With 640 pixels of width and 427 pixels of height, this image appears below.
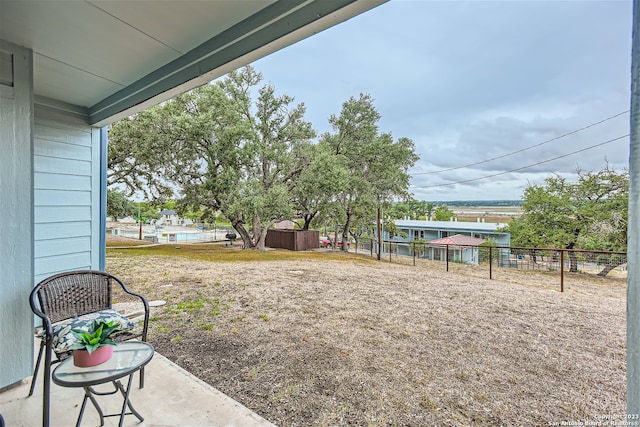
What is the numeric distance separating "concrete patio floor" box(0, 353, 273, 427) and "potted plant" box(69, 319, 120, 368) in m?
0.40

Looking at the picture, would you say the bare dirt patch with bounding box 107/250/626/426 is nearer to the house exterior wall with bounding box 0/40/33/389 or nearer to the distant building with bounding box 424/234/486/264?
the house exterior wall with bounding box 0/40/33/389

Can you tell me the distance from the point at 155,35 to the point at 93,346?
1.57 metres

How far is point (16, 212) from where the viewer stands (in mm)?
1561

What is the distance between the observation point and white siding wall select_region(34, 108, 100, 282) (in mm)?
2418

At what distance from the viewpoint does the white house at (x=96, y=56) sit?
131cm

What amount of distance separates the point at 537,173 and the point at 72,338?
12.3 m

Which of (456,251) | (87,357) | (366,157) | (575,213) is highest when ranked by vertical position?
(366,157)

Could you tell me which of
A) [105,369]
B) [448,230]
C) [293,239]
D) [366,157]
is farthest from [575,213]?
[105,369]

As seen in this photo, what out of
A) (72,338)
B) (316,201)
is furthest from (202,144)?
(72,338)

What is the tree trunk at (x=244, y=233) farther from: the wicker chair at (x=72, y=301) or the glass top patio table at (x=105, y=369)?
the glass top patio table at (x=105, y=369)

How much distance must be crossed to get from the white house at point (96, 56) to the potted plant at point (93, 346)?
0.79m

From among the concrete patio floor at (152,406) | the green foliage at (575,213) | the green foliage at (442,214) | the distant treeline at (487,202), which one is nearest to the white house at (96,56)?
the concrete patio floor at (152,406)

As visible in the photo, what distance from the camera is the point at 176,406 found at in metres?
1.46

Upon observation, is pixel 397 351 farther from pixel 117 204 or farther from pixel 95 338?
pixel 117 204
